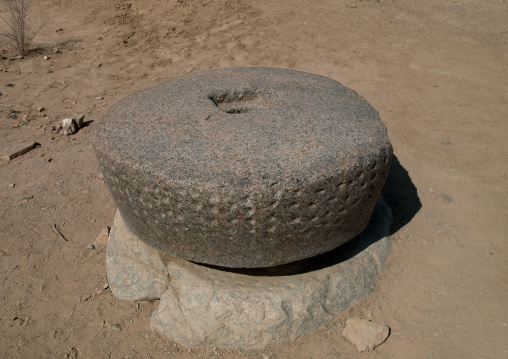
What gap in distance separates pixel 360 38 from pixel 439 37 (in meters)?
1.09

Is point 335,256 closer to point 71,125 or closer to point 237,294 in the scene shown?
point 237,294

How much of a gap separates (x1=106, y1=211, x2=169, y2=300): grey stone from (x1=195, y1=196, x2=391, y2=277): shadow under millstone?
28 cm

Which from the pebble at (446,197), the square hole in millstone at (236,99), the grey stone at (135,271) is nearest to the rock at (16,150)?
the grey stone at (135,271)

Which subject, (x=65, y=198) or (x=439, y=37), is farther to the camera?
(x=439, y=37)

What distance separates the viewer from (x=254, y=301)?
2.08 meters

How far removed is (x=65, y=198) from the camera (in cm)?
326

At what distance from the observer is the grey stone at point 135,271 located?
232 centimetres

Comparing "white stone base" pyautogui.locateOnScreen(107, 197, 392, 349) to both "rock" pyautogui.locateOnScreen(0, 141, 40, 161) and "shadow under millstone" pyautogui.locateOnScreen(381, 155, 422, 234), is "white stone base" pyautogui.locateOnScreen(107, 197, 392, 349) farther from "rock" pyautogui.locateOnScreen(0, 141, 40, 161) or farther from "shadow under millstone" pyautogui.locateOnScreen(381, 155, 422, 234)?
"rock" pyautogui.locateOnScreen(0, 141, 40, 161)

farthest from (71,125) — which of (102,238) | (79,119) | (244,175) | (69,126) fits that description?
(244,175)

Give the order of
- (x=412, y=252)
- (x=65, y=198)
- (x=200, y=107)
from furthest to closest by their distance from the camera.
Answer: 1. (x=65, y=198)
2. (x=412, y=252)
3. (x=200, y=107)

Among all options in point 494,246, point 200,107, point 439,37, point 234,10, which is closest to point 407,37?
point 439,37

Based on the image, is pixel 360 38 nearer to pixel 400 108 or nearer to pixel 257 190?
pixel 400 108

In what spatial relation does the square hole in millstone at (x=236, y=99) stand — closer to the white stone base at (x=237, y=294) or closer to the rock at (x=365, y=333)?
the white stone base at (x=237, y=294)

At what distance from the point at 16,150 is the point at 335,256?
3.13m
